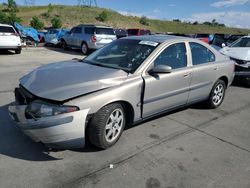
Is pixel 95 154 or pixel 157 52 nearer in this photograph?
pixel 95 154

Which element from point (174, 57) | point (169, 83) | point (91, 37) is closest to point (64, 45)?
point (91, 37)

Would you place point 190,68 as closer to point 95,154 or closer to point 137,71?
point 137,71

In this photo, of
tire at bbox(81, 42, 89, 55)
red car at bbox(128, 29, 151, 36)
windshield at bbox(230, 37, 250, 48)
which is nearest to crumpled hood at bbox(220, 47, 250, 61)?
windshield at bbox(230, 37, 250, 48)

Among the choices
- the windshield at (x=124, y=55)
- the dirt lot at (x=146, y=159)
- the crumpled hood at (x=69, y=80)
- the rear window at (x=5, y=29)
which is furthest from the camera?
the rear window at (x=5, y=29)

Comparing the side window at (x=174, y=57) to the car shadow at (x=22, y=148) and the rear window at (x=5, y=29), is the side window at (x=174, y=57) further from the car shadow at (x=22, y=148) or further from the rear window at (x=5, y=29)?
the rear window at (x=5, y=29)

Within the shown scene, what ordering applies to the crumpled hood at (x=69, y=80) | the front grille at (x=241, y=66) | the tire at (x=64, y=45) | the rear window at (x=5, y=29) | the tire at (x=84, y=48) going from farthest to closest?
1. the tire at (x=64, y=45)
2. the tire at (x=84, y=48)
3. the rear window at (x=5, y=29)
4. the front grille at (x=241, y=66)
5. the crumpled hood at (x=69, y=80)

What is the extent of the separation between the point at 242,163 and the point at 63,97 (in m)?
2.48

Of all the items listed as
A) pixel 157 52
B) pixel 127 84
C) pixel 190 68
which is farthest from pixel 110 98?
pixel 190 68

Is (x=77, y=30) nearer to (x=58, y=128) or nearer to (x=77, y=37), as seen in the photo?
(x=77, y=37)

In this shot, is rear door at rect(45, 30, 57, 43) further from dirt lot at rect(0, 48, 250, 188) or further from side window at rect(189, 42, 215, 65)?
side window at rect(189, 42, 215, 65)

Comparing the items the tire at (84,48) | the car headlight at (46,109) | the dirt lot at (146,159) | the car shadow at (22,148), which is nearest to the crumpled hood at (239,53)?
the dirt lot at (146,159)

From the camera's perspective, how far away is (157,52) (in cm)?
396

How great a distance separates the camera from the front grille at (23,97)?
317 cm

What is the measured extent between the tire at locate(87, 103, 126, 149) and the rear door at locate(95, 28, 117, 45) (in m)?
11.7
